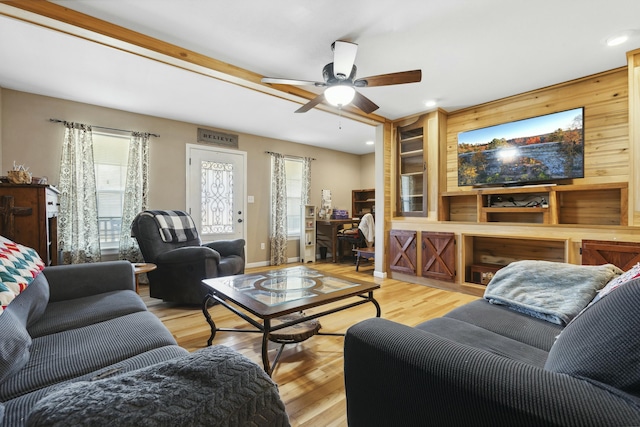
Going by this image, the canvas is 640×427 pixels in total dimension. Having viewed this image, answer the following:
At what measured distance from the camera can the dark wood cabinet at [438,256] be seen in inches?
143

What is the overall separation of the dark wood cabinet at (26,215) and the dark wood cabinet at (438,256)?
13.2 feet

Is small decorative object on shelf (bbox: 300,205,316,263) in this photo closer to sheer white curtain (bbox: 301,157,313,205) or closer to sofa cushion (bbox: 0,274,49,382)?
sheer white curtain (bbox: 301,157,313,205)

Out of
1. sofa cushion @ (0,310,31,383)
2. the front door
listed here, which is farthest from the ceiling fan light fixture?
the front door

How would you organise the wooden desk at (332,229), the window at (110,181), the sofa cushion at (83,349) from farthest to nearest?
the wooden desk at (332,229), the window at (110,181), the sofa cushion at (83,349)

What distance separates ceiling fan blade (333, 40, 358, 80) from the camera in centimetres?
224

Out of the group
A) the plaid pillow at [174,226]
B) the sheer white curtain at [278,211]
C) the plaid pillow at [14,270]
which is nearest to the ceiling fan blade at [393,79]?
the plaid pillow at [14,270]

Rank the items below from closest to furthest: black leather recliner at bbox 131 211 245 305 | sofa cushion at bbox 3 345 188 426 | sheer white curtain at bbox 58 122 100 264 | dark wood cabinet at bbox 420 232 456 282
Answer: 1. sofa cushion at bbox 3 345 188 426
2. black leather recliner at bbox 131 211 245 305
3. sheer white curtain at bbox 58 122 100 264
4. dark wood cabinet at bbox 420 232 456 282

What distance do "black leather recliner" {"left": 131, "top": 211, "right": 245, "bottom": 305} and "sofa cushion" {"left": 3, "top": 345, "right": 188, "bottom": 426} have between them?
187 cm

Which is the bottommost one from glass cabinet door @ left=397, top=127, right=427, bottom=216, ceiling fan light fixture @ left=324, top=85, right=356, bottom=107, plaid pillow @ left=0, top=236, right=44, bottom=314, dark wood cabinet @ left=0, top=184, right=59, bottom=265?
plaid pillow @ left=0, top=236, right=44, bottom=314

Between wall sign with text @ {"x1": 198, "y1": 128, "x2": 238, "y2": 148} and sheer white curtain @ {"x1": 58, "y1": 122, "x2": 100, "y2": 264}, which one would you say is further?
wall sign with text @ {"x1": 198, "y1": 128, "x2": 238, "y2": 148}

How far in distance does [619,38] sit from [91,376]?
3.99 metres

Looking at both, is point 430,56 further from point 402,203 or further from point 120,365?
point 120,365

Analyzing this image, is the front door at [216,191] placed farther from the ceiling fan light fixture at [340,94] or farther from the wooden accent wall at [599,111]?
the wooden accent wall at [599,111]

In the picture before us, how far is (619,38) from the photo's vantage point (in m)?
2.31
